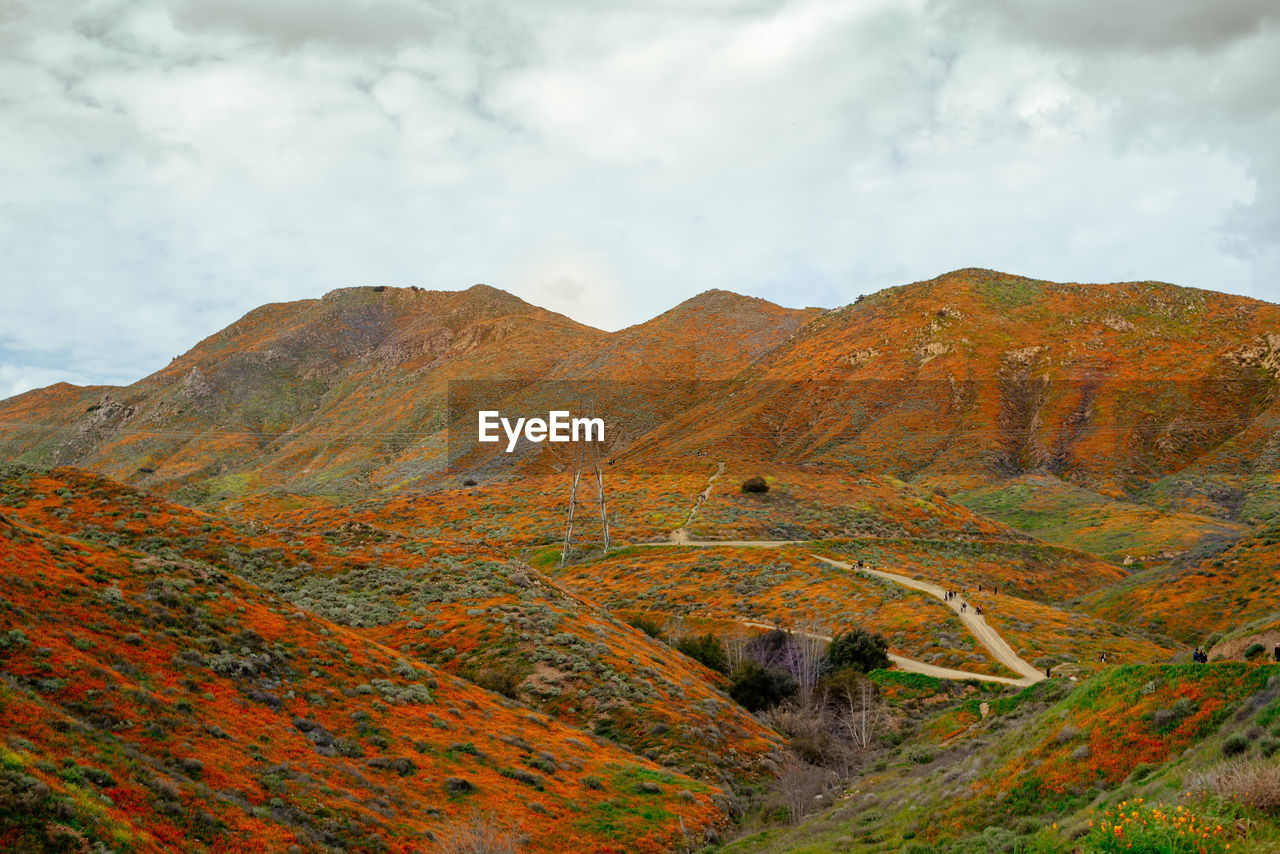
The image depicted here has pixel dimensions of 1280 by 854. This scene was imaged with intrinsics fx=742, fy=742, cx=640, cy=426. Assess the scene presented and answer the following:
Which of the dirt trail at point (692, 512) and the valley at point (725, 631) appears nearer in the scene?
the valley at point (725, 631)

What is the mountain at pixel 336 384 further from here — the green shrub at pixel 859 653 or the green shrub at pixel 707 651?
the green shrub at pixel 859 653

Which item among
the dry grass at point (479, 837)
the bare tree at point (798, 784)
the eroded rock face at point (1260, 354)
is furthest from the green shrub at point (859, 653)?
the eroded rock face at point (1260, 354)

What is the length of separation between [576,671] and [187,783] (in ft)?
50.0

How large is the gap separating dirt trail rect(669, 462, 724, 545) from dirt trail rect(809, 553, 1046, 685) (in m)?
14.0

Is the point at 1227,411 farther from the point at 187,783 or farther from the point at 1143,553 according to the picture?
the point at 187,783

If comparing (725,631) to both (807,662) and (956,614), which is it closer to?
(807,662)

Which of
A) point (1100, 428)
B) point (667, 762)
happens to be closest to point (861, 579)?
point (667, 762)

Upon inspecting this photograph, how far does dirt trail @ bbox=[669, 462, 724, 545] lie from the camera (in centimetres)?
6141

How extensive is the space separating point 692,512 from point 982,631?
107ft

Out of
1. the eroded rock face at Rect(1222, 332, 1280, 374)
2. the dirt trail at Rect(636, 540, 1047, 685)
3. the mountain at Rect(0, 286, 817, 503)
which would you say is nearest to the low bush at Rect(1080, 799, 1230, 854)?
the dirt trail at Rect(636, 540, 1047, 685)

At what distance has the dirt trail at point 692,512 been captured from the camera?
201ft

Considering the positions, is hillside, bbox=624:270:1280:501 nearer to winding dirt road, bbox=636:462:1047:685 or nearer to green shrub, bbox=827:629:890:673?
winding dirt road, bbox=636:462:1047:685

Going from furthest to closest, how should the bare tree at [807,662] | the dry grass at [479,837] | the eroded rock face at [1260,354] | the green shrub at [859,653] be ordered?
the eroded rock face at [1260,354] → the green shrub at [859,653] → the bare tree at [807,662] → the dry grass at [479,837]

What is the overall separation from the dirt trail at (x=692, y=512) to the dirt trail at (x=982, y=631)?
14.0 meters
